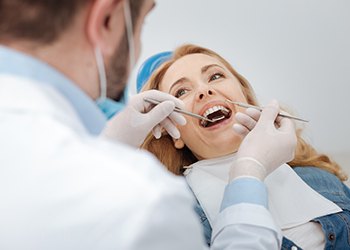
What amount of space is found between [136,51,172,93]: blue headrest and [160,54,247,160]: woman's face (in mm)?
176

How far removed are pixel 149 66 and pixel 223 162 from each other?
536 millimetres

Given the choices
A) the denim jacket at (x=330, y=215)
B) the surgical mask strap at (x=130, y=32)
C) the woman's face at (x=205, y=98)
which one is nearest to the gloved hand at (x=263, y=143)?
the woman's face at (x=205, y=98)

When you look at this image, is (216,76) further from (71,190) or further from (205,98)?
(71,190)

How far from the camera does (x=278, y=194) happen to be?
4.77 ft

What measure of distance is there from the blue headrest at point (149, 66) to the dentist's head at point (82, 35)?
1.07 metres

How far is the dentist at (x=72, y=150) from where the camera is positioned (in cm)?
56

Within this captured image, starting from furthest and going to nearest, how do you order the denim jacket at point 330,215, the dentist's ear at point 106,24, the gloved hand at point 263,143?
the denim jacket at point 330,215
the gloved hand at point 263,143
the dentist's ear at point 106,24

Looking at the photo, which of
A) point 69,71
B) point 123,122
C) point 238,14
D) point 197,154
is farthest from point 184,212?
point 238,14

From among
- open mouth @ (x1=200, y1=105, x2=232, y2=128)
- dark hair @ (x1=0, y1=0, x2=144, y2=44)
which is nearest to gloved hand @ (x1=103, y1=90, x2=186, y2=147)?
open mouth @ (x1=200, y1=105, x2=232, y2=128)

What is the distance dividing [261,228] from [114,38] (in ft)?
1.69

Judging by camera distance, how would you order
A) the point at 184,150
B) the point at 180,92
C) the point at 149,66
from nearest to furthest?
the point at 180,92, the point at 184,150, the point at 149,66

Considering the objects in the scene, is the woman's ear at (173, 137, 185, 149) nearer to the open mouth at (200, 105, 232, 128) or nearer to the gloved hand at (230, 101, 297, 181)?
the open mouth at (200, 105, 232, 128)

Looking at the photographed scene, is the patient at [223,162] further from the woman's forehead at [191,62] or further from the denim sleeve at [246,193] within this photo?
the denim sleeve at [246,193]

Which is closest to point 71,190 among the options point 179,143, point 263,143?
point 263,143
